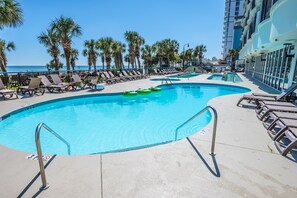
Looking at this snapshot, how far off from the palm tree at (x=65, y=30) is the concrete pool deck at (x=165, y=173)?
51.2 feet

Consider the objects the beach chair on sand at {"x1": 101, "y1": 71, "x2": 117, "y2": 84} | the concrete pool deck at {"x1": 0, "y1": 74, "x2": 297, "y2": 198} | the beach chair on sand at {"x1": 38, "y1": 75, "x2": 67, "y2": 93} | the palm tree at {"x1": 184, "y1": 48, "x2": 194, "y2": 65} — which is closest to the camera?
the concrete pool deck at {"x1": 0, "y1": 74, "x2": 297, "y2": 198}

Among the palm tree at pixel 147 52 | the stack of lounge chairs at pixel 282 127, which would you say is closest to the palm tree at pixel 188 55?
the palm tree at pixel 147 52

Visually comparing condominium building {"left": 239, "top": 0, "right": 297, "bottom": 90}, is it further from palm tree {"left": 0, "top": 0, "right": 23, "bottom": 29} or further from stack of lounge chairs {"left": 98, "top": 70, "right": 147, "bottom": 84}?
palm tree {"left": 0, "top": 0, "right": 23, "bottom": 29}

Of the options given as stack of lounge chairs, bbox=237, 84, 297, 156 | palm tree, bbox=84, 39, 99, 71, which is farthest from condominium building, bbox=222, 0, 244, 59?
stack of lounge chairs, bbox=237, 84, 297, 156

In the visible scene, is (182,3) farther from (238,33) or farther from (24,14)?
(238,33)

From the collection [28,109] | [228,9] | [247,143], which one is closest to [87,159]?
[247,143]

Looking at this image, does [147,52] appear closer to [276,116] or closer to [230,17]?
[276,116]

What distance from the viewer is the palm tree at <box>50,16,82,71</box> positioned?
1514cm

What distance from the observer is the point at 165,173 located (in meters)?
2.38

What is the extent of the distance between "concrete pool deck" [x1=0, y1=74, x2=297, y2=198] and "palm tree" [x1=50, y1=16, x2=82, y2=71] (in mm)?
15617

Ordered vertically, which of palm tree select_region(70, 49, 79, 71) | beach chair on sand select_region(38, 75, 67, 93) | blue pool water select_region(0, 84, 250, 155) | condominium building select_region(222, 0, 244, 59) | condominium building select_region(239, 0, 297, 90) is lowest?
blue pool water select_region(0, 84, 250, 155)

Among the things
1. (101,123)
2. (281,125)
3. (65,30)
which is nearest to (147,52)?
(65,30)

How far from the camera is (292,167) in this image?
254cm

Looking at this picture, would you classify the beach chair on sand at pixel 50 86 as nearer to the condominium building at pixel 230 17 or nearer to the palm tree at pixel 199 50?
the palm tree at pixel 199 50
